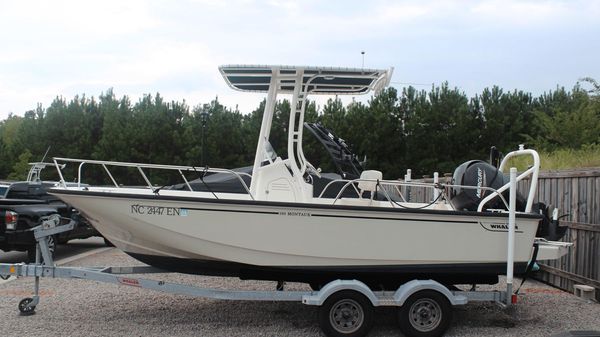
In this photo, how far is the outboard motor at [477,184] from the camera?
20.1ft

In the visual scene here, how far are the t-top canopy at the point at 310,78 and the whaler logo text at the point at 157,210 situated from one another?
1.74 m

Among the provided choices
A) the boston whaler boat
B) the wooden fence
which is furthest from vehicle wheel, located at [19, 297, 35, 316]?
the wooden fence

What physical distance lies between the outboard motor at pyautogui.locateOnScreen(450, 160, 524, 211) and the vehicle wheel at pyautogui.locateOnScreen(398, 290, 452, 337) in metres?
1.19

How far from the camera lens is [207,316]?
6285 mm

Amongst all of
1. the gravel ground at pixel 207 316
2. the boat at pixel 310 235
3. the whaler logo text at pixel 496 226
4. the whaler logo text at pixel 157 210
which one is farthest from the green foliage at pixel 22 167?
the whaler logo text at pixel 496 226

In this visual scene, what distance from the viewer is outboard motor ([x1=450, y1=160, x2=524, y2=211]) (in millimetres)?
6137

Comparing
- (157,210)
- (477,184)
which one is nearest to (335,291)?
(157,210)

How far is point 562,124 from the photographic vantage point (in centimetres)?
1820

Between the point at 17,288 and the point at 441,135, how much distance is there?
18829 mm

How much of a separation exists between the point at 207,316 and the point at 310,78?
300 centimetres

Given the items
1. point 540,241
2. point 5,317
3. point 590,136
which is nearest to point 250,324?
point 5,317

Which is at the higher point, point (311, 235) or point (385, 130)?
point (385, 130)

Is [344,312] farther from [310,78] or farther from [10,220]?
[10,220]

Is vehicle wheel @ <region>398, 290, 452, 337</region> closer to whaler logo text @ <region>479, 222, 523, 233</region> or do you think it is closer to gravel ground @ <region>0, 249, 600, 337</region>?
gravel ground @ <region>0, 249, 600, 337</region>
